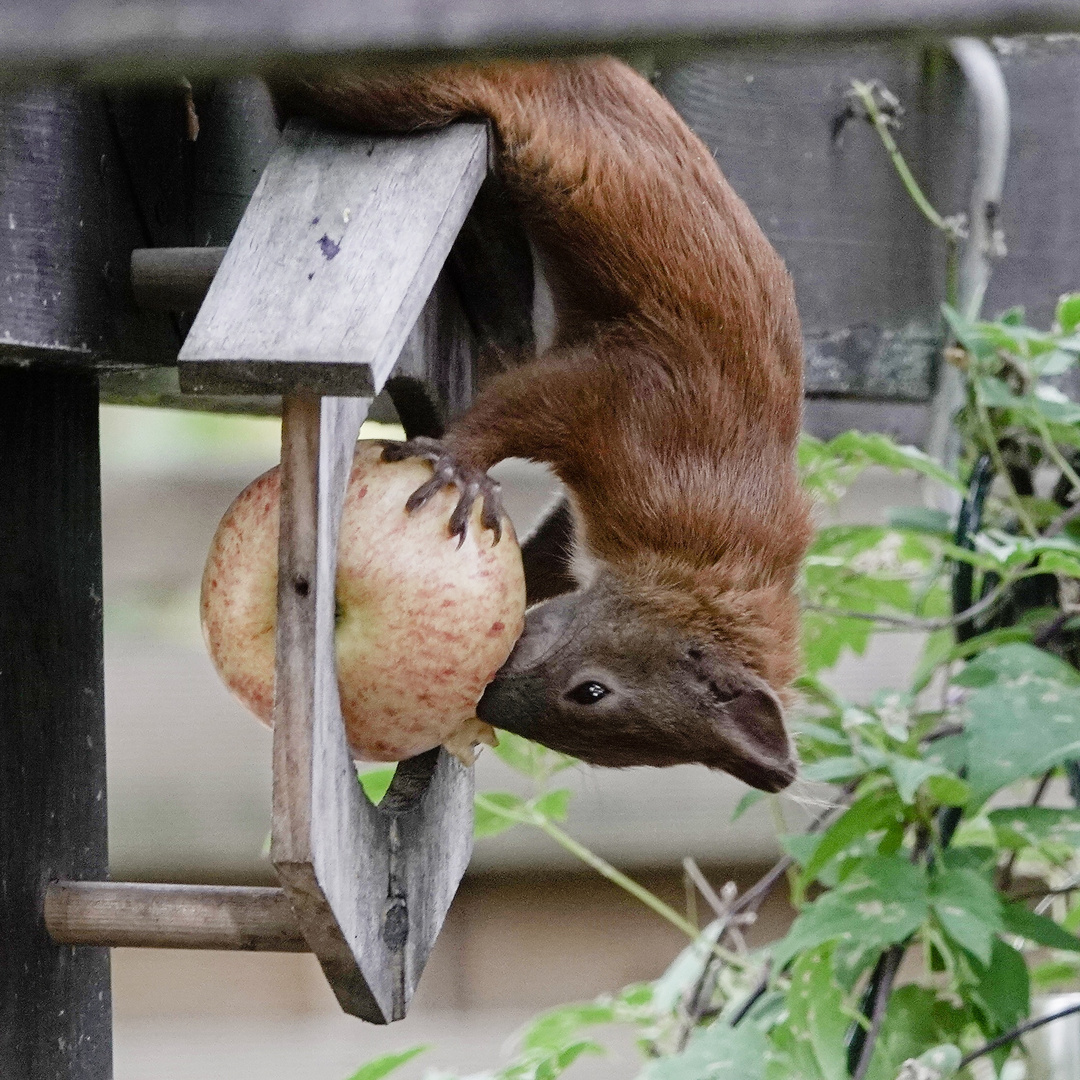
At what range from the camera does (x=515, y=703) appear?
1.16 meters

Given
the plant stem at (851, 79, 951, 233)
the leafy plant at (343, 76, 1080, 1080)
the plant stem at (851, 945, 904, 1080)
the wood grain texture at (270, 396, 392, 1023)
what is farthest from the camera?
the plant stem at (851, 79, 951, 233)

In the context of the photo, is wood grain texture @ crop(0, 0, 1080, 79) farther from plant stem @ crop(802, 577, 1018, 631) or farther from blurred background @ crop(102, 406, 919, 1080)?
blurred background @ crop(102, 406, 919, 1080)

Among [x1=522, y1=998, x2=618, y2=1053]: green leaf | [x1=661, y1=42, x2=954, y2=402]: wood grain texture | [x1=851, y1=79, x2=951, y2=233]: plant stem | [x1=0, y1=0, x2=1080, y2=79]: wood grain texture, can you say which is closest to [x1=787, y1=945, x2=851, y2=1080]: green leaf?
[x1=522, y1=998, x2=618, y2=1053]: green leaf

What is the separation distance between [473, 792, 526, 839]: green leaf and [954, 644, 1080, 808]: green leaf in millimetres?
456

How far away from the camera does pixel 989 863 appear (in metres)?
1.36

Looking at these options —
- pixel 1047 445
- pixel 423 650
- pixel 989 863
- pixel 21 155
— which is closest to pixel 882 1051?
pixel 989 863

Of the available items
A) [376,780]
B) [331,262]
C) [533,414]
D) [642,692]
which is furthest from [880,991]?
[331,262]

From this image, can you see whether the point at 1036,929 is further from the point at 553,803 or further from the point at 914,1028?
the point at 553,803

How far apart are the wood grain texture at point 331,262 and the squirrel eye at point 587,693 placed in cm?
40

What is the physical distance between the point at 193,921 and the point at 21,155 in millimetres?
505

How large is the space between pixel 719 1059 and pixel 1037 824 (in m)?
0.34

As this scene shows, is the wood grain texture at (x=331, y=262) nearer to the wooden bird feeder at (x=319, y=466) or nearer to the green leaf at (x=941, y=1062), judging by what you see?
the wooden bird feeder at (x=319, y=466)

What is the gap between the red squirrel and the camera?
4.01 feet

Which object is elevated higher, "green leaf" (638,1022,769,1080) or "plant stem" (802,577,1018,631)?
"plant stem" (802,577,1018,631)
